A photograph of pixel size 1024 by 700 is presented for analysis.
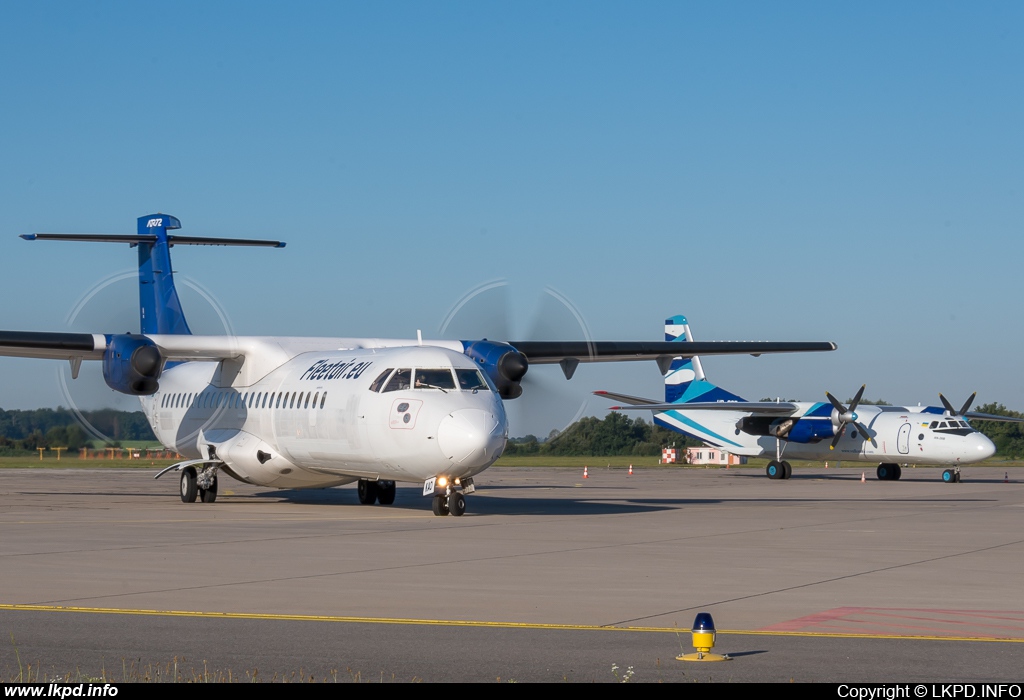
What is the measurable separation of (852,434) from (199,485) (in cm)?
2662

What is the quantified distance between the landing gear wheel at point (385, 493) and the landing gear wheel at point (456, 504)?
5034 mm

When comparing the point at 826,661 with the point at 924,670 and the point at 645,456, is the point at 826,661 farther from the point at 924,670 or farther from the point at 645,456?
the point at 645,456

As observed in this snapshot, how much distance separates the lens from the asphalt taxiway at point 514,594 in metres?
7.23

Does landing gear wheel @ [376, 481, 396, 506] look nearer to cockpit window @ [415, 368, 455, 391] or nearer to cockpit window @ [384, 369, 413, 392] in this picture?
cockpit window @ [384, 369, 413, 392]

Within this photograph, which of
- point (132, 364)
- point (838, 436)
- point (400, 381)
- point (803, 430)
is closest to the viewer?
point (400, 381)

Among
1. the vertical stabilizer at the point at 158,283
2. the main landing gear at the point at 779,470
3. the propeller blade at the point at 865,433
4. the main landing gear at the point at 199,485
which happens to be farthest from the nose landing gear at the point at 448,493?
the main landing gear at the point at 779,470

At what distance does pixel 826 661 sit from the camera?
23.6ft

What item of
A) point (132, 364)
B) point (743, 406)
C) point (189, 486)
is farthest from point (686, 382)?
→ point (132, 364)

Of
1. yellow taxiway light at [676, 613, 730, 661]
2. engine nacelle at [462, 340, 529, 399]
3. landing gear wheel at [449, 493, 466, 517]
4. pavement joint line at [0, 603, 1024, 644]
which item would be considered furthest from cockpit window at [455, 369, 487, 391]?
yellow taxiway light at [676, 613, 730, 661]

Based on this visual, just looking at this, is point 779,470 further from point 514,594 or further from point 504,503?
point 514,594

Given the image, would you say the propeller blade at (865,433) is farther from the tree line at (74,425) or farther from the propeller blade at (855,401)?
the tree line at (74,425)

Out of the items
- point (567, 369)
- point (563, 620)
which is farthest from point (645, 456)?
point (563, 620)

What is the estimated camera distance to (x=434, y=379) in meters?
20.3

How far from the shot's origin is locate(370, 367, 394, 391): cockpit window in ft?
68.4
